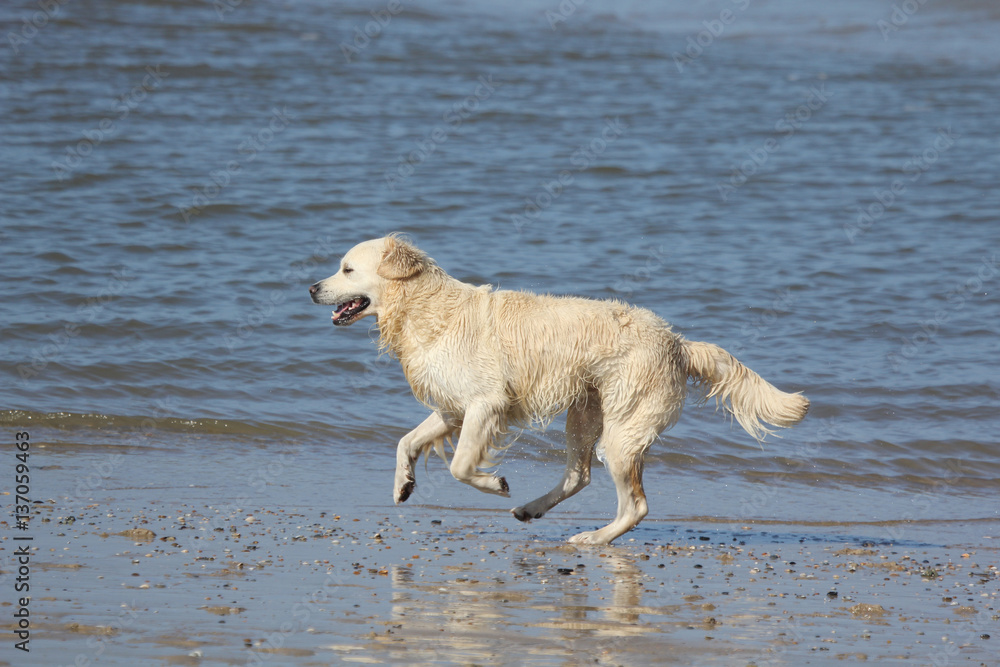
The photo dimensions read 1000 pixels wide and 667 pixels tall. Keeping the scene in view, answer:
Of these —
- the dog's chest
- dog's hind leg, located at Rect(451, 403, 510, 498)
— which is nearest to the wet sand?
dog's hind leg, located at Rect(451, 403, 510, 498)

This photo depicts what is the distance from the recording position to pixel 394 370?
11461mm

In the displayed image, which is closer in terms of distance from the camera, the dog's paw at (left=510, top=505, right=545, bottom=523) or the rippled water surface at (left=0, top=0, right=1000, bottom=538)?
the dog's paw at (left=510, top=505, right=545, bottom=523)

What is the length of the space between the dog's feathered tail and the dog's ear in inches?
74.4

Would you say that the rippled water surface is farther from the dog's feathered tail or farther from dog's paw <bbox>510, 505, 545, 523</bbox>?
the dog's feathered tail

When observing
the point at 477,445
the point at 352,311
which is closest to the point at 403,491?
the point at 477,445

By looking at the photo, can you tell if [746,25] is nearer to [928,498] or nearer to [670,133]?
[670,133]

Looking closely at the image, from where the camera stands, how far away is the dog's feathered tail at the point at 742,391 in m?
7.25

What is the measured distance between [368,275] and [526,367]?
124 centimetres

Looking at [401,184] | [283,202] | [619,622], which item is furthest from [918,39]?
[619,622]

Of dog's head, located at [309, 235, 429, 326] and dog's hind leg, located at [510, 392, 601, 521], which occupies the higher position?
dog's head, located at [309, 235, 429, 326]

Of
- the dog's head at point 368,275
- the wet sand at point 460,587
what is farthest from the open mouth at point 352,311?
the wet sand at point 460,587

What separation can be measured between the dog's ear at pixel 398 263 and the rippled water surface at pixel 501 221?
5.43 ft

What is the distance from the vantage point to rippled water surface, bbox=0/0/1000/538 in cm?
958

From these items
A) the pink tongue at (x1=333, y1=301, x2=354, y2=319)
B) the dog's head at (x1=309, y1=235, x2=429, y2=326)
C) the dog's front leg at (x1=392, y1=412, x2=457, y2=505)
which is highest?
the dog's head at (x1=309, y1=235, x2=429, y2=326)
